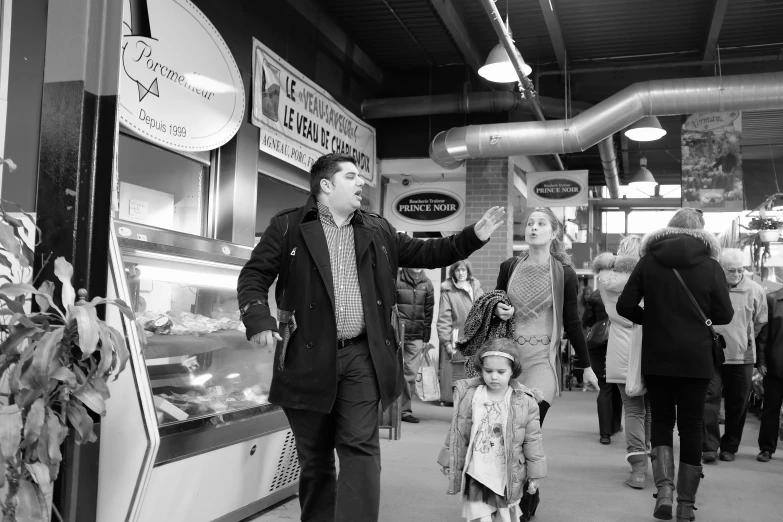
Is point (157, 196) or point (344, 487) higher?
point (157, 196)

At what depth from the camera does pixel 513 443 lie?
356 cm

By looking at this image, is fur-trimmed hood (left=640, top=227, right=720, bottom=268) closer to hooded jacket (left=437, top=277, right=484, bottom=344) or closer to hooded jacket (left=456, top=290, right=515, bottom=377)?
hooded jacket (left=456, top=290, right=515, bottom=377)

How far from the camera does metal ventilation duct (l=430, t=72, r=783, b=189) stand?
28.4ft

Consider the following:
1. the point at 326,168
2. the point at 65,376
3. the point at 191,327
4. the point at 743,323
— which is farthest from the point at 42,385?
the point at 743,323

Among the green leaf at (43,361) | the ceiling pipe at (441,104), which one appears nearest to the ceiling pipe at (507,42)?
the ceiling pipe at (441,104)

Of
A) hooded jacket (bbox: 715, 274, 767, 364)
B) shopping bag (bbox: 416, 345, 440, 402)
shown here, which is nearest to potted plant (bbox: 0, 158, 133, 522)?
hooded jacket (bbox: 715, 274, 767, 364)

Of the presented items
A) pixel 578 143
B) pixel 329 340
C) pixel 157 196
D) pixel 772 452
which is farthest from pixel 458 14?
pixel 329 340

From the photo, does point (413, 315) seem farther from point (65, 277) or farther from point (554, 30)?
point (65, 277)

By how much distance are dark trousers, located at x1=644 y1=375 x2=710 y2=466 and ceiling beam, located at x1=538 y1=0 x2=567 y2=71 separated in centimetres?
517

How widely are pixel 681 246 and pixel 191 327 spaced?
8.58 feet

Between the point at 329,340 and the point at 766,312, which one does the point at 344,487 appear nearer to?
the point at 329,340

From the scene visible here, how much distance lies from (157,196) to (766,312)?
17.0ft

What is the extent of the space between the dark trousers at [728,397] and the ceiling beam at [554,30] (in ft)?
13.8

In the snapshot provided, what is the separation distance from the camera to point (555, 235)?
14.3 ft
